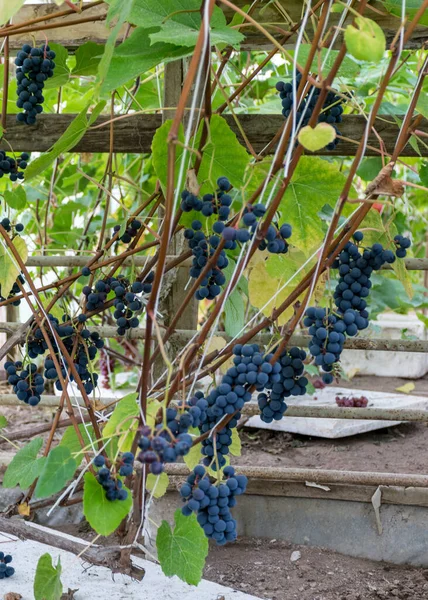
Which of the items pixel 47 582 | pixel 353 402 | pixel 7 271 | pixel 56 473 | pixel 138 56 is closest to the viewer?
pixel 56 473

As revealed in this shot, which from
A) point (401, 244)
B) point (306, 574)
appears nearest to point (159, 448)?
point (401, 244)

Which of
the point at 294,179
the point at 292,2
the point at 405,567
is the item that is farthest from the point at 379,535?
the point at 292,2

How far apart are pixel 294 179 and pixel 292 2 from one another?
54 cm

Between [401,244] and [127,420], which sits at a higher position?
[401,244]

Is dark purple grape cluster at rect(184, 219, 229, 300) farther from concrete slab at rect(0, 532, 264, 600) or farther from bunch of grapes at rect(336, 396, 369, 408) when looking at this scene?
bunch of grapes at rect(336, 396, 369, 408)

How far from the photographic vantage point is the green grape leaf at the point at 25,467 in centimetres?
102

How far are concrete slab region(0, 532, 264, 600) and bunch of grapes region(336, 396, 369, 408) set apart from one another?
1530 mm

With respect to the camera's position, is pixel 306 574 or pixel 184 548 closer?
pixel 184 548

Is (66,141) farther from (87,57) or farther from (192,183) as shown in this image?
(87,57)

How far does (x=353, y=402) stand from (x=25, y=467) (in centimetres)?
214

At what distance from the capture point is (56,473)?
0.90 metres

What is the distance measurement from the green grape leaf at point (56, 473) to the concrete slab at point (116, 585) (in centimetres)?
69

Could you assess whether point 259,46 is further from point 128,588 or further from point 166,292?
point 128,588

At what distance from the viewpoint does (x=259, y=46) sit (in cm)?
157
